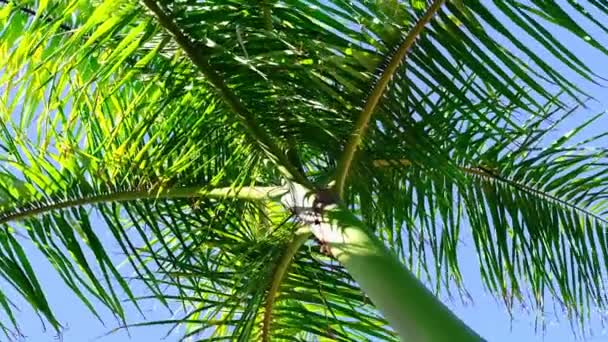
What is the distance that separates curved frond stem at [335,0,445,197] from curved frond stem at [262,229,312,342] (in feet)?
0.53

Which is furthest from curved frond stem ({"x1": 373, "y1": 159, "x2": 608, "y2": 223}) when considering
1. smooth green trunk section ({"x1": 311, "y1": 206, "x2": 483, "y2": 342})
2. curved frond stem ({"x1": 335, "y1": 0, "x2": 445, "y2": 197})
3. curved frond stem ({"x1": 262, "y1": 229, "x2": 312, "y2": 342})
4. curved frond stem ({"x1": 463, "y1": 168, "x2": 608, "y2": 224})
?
smooth green trunk section ({"x1": 311, "y1": 206, "x2": 483, "y2": 342})

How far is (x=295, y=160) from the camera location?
105 inches

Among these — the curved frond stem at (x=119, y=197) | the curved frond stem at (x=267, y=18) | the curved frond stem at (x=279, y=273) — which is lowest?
the curved frond stem at (x=279, y=273)

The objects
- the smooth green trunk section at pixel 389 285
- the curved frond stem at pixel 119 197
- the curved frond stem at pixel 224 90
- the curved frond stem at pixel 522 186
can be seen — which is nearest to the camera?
the smooth green trunk section at pixel 389 285

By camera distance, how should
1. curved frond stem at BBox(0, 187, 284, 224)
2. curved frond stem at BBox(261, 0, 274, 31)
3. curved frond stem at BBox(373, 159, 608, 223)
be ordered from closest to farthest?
curved frond stem at BBox(261, 0, 274, 31) → curved frond stem at BBox(0, 187, 284, 224) → curved frond stem at BBox(373, 159, 608, 223)

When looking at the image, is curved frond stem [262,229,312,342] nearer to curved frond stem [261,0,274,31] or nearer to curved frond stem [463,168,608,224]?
curved frond stem [261,0,274,31]

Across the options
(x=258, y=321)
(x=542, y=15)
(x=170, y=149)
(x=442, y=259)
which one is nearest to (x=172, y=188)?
(x=170, y=149)

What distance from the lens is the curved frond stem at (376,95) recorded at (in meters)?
2.38

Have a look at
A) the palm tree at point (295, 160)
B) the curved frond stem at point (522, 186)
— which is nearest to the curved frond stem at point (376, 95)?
the palm tree at point (295, 160)

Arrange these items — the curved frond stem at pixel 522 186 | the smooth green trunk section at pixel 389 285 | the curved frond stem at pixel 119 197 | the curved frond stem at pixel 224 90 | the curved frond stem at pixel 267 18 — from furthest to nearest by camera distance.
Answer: the curved frond stem at pixel 522 186, the curved frond stem at pixel 119 197, the curved frond stem at pixel 267 18, the curved frond stem at pixel 224 90, the smooth green trunk section at pixel 389 285

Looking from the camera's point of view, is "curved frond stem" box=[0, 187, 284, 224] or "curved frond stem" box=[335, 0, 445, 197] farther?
"curved frond stem" box=[0, 187, 284, 224]

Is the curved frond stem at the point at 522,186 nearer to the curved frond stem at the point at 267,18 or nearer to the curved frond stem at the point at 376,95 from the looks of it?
the curved frond stem at the point at 376,95

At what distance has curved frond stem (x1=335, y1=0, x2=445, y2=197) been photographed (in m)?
2.38

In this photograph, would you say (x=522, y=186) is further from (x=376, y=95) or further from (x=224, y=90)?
(x=224, y=90)
